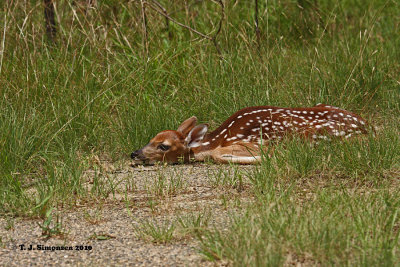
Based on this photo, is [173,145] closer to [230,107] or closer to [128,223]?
[230,107]

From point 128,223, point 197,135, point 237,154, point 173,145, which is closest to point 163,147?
point 173,145

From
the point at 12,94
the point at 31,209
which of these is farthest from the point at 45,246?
the point at 12,94

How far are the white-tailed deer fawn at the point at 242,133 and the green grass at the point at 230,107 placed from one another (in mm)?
312

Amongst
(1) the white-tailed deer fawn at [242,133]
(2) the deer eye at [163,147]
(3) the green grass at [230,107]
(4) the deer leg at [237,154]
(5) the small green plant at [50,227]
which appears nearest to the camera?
(3) the green grass at [230,107]

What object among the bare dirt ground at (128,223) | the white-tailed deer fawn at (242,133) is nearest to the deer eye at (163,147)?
the white-tailed deer fawn at (242,133)

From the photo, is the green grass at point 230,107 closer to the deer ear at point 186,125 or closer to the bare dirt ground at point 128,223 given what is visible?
the bare dirt ground at point 128,223

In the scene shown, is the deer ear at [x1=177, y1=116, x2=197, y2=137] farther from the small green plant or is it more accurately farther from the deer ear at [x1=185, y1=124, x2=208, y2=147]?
the small green plant

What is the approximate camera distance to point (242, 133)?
638 cm

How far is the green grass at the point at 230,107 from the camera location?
12.3 ft

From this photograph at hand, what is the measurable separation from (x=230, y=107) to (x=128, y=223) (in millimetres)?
2925

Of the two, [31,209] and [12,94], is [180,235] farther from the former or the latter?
[12,94]

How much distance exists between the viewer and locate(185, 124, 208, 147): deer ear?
6398 millimetres

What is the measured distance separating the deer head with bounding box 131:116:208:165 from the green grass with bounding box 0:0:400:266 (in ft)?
1.01

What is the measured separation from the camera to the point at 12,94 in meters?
6.62
